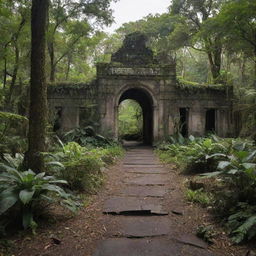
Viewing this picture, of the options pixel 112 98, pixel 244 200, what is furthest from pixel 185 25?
pixel 244 200

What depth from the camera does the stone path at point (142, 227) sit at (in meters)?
3.44

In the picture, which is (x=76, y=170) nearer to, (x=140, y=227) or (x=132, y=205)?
(x=132, y=205)

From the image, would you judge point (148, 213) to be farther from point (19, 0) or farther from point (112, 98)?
point (19, 0)

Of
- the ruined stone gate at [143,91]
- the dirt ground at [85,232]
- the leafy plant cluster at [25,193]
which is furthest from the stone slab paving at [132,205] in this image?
the ruined stone gate at [143,91]

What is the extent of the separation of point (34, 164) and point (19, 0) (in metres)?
11.2

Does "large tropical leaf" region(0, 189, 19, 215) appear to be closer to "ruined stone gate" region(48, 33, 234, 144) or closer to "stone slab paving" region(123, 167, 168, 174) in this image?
"stone slab paving" region(123, 167, 168, 174)

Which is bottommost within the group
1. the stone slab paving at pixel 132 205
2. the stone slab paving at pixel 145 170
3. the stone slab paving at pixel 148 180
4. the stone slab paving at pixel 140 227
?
the stone slab paving at pixel 140 227

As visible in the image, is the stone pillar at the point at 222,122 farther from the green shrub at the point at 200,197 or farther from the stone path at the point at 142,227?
the green shrub at the point at 200,197

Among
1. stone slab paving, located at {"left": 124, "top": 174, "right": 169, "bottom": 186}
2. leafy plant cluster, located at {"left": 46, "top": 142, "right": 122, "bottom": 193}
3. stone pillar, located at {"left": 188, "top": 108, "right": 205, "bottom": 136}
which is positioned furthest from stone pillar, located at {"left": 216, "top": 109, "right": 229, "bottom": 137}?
leafy plant cluster, located at {"left": 46, "top": 142, "right": 122, "bottom": 193}

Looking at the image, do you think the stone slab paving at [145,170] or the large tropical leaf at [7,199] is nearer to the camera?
the large tropical leaf at [7,199]

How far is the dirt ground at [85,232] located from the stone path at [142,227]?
0.48ft

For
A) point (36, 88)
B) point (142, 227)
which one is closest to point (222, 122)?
point (142, 227)

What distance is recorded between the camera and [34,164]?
5.09m

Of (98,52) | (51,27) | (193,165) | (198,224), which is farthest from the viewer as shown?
(98,52)
